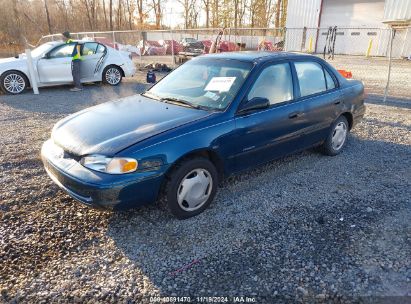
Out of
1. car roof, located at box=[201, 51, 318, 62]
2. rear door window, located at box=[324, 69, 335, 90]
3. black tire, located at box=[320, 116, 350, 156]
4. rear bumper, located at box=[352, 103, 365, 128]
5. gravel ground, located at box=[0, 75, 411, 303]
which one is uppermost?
car roof, located at box=[201, 51, 318, 62]

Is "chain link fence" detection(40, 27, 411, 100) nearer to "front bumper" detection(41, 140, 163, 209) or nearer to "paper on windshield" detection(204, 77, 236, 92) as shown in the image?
"paper on windshield" detection(204, 77, 236, 92)

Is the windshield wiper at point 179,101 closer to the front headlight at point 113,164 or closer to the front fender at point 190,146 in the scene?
the front fender at point 190,146

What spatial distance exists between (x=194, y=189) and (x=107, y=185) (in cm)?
89

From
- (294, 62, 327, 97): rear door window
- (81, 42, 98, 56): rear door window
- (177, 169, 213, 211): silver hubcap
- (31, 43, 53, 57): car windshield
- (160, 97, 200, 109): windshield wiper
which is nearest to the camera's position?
(177, 169, 213, 211): silver hubcap

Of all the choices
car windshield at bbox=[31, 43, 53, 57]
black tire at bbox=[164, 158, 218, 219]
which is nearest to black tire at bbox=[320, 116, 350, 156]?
black tire at bbox=[164, 158, 218, 219]

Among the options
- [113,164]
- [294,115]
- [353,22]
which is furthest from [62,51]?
[353,22]

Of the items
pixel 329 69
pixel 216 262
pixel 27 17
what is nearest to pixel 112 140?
pixel 216 262

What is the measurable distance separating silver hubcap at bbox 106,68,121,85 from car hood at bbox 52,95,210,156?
7.75 meters

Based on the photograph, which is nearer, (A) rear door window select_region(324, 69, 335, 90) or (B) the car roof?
(B) the car roof

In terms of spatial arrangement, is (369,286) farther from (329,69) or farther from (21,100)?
(21,100)

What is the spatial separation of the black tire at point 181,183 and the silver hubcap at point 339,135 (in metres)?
2.52

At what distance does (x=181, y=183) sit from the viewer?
3082 millimetres

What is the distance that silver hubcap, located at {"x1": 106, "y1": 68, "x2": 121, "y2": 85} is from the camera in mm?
11031

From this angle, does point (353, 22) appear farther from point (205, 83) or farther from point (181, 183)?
point (181, 183)
